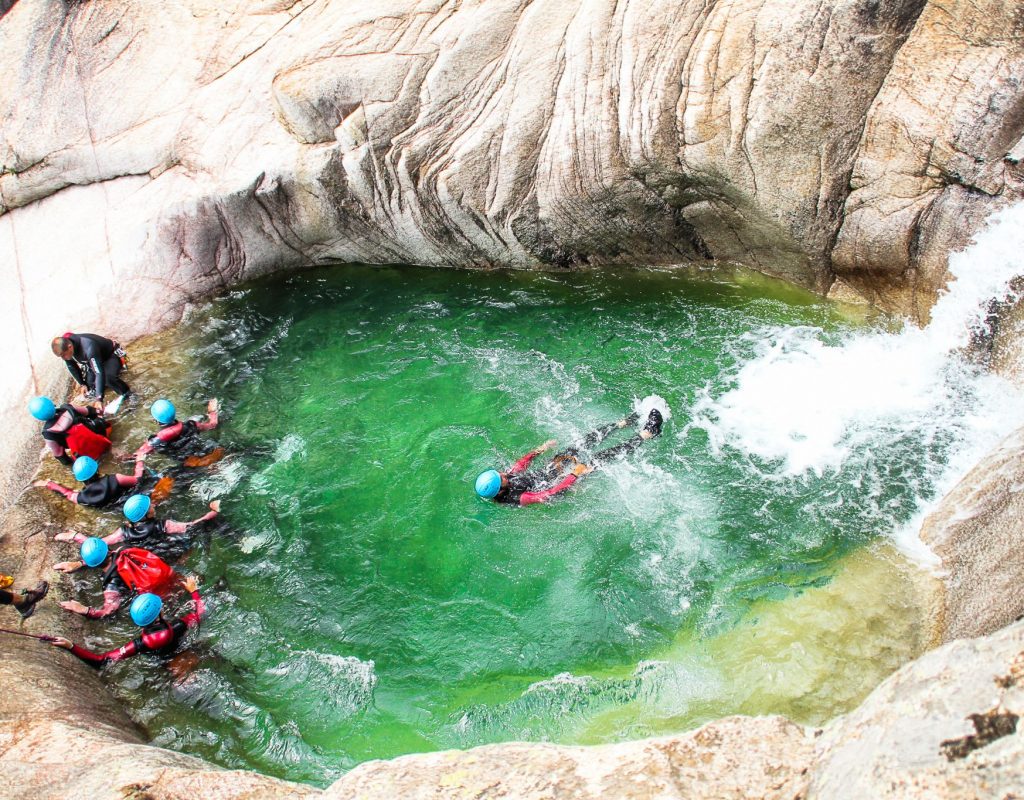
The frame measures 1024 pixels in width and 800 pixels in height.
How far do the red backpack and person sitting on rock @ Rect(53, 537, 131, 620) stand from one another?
0.12 m

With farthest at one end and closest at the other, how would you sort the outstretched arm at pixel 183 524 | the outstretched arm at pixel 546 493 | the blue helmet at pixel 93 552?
the outstretched arm at pixel 183 524
the outstretched arm at pixel 546 493
the blue helmet at pixel 93 552

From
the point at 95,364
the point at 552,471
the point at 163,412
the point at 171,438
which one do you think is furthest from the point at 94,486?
the point at 552,471

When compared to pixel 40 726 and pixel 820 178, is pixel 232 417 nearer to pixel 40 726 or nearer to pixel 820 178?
pixel 40 726

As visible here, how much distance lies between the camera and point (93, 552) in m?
8.41

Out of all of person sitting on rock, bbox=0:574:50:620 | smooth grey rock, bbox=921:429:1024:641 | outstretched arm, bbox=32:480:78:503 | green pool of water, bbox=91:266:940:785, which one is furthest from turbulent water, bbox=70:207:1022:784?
outstretched arm, bbox=32:480:78:503

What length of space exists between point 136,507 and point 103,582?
0.91m

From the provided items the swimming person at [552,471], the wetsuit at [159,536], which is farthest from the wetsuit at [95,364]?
the swimming person at [552,471]

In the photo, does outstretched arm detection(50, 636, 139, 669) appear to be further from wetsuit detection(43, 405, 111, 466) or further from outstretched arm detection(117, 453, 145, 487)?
wetsuit detection(43, 405, 111, 466)

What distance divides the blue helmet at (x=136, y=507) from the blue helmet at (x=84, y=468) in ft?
2.95

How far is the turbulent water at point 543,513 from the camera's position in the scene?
721cm

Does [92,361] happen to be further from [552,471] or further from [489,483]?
[552,471]

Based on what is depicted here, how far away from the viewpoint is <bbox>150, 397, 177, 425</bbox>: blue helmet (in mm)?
9859

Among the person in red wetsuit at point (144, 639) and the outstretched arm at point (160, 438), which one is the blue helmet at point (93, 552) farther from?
the outstretched arm at point (160, 438)

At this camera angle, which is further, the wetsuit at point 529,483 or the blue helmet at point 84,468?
the blue helmet at point 84,468
